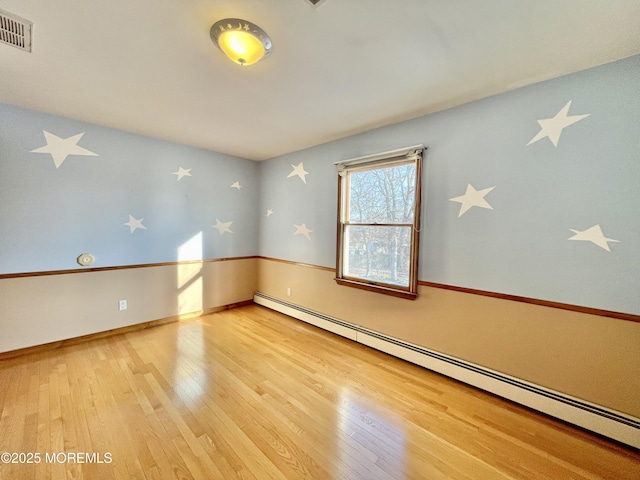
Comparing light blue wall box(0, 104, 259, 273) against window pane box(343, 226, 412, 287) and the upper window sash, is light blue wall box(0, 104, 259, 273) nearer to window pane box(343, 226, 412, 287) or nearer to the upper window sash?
the upper window sash

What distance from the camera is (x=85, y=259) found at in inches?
112

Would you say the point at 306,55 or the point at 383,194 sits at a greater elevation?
the point at 306,55

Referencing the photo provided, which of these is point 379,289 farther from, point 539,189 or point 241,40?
point 241,40

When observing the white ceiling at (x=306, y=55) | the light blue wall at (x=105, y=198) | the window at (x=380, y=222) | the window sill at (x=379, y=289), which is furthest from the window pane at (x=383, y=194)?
the light blue wall at (x=105, y=198)

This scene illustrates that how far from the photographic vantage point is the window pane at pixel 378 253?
2.67 m

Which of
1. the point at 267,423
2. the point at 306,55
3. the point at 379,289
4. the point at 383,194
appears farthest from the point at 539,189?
the point at 267,423

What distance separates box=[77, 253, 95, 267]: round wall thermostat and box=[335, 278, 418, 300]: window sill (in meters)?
2.83

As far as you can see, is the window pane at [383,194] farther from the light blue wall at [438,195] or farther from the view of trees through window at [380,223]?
the light blue wall at [438,195]

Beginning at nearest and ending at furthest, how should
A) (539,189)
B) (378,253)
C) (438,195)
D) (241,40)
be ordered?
1. (241,40)
2. (539,189)
3. (438,195)
4. (378,253)

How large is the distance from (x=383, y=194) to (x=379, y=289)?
41.1 inches

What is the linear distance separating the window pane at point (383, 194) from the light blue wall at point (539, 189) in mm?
191

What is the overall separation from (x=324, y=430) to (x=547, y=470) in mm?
1289

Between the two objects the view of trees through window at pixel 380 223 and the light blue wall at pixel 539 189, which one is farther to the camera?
→ the view of trees through window at pixel 380 223

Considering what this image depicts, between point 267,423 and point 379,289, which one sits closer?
point 267,423
